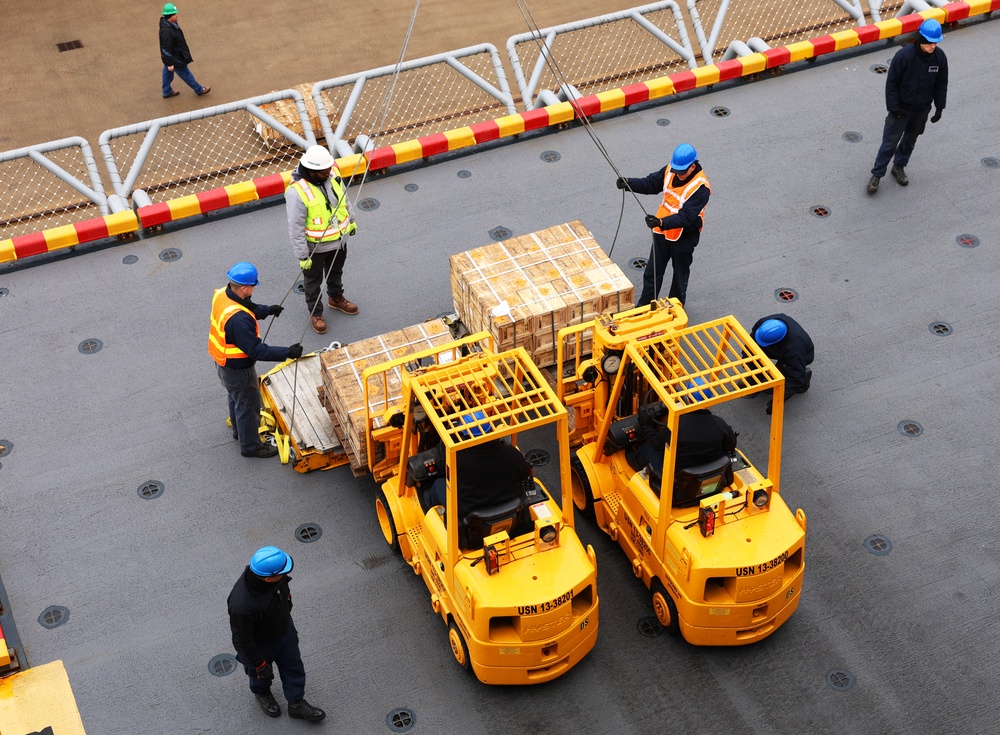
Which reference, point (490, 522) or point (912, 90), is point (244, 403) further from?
point (912, 90)

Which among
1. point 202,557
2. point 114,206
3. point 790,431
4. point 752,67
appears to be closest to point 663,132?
point 752,67

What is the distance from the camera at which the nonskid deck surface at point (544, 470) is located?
8.27 meters

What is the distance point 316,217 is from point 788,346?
4.26m

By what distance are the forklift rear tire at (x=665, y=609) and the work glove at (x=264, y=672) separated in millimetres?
2762

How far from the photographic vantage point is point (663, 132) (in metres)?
13.6

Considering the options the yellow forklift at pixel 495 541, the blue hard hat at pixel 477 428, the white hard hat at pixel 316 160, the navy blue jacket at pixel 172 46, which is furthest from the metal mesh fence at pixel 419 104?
the blue hard hat at pixel 477 428

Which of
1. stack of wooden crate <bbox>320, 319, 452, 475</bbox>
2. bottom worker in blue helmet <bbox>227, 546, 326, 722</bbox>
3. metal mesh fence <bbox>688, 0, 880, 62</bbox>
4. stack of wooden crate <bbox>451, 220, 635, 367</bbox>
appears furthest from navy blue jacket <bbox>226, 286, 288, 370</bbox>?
metal mesh fence <bbox>688, 0, 880, 62</bbox>

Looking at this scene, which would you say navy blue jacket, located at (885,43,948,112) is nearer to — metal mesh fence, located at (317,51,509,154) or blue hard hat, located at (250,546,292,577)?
metal mesh fence, located at (317,51,509,154)

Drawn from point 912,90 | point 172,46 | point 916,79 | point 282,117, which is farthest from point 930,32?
point 172,46

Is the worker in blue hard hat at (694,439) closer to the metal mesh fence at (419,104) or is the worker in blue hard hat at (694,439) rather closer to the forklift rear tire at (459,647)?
the forklift rear tire at (459,647)

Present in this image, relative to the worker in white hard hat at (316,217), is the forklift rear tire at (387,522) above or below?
below

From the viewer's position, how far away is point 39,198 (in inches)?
613

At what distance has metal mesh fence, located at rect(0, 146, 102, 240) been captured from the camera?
14.3 m

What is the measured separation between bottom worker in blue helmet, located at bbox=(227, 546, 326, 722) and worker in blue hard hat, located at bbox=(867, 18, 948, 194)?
8.08 m
